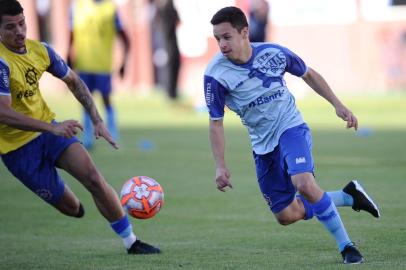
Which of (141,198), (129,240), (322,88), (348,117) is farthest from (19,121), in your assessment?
(348,117)

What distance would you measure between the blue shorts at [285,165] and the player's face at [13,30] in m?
2.12

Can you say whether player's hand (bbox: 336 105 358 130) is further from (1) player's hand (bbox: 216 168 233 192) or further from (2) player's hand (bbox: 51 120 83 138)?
(2) player's hand (bbox: 51 120 83 138)

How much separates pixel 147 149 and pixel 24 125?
10184 millimetres

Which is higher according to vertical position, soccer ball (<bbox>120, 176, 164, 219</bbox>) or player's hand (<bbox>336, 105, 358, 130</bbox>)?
player's hand (<bbox>336, 105, 358, 130</bbox>)

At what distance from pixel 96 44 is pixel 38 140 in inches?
402

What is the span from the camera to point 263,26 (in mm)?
26062

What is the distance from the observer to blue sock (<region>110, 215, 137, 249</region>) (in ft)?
27.4

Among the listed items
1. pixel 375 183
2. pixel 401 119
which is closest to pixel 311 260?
pixel 375 183

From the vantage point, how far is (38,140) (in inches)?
324

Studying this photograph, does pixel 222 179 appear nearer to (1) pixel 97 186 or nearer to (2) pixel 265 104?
(2) pixel 265 104

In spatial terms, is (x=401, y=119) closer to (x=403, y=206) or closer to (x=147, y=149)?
(x=147, y=149)

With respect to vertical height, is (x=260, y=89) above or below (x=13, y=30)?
below

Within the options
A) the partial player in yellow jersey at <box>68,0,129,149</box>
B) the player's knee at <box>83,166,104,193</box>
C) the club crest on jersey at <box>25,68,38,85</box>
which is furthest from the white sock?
the partial player in yellow jersey at <box>68,0,129,149</box>

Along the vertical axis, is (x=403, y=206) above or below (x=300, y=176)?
below
